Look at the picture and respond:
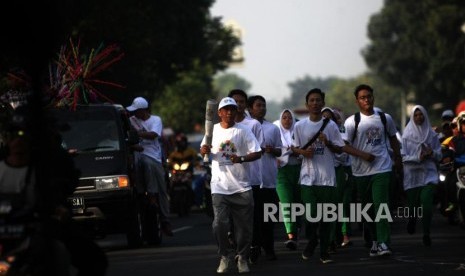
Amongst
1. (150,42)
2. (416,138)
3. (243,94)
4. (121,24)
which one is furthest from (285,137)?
(150,42)

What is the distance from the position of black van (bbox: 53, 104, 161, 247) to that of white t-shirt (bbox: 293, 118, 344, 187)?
311 centimetres

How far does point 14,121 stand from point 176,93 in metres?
73.1

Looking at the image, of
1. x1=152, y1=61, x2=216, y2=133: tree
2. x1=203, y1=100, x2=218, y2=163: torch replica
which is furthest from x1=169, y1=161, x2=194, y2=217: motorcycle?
x1=152, y1=61, x2=216, y2=133: tree

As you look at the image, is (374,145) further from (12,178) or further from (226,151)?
(12,178)

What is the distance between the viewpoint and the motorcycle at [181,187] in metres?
31.8

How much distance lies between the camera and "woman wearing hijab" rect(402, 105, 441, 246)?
62.5 ft

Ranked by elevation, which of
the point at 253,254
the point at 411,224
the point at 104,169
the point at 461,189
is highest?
the point at 104,169

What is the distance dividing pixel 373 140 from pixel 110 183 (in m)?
4.04

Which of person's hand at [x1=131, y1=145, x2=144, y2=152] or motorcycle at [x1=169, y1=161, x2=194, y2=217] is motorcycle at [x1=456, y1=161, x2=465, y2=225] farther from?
motorcycle at [x1=169, y1=161, x2=194, y2=217]

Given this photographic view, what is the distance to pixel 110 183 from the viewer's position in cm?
1925

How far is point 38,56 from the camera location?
337 inches

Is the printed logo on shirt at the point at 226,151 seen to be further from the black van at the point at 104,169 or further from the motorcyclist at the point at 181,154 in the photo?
the motorcyclist at the point at 181,154

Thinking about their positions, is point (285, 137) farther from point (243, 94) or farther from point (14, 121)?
point (14, 121)

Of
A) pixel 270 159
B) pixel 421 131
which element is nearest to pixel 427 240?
pixel 421 131
